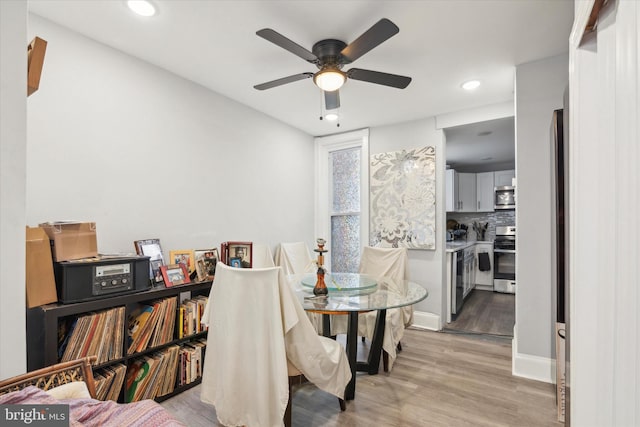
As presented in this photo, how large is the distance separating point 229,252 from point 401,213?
2165mm

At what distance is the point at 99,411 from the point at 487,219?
6871 millimetres

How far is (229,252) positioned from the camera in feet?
8.98

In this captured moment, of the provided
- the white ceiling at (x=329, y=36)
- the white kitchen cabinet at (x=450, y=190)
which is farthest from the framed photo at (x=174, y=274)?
the white kitchen cabinet at (x=450, y=190)

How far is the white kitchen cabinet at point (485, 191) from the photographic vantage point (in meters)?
6.13

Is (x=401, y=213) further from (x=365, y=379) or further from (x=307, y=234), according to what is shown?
(x=365, y=379)

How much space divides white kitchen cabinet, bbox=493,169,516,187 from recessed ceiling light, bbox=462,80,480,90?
3832 mm

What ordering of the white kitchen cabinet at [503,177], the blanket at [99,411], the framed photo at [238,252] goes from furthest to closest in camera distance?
1. the white kitchen cabinet at [503,177]
2. the framed photo at [238,252]
3. the blanket at [99,411]

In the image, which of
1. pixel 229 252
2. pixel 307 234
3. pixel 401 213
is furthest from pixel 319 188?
pixel 229 252

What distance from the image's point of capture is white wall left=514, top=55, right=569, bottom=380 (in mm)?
2439

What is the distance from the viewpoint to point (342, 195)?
4430mm

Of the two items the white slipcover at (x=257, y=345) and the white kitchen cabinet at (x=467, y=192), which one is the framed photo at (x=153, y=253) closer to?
the white slipcover at (x=257, y=345)

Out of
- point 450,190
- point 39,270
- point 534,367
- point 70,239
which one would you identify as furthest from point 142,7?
point 450,190

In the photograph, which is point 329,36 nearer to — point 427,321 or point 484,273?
point 427,321

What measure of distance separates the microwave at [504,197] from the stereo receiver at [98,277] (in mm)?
6043
